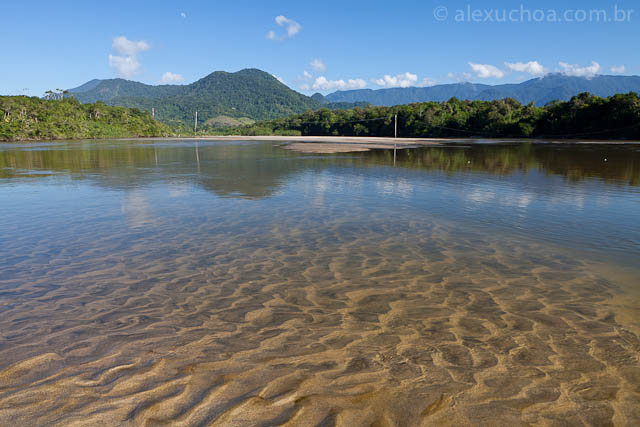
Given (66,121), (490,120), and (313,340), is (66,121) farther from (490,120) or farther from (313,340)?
(313,340)

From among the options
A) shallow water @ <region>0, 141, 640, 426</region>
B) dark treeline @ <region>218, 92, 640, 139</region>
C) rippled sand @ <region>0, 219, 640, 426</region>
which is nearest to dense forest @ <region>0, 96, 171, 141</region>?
dark treeline @ <region>218, 92, 640, 139</region>

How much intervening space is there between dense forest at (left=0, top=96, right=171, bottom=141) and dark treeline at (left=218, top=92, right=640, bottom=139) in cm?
3933

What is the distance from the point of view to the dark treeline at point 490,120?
69812 mm

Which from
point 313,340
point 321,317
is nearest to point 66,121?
point 321,317

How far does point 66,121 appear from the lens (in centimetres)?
10612

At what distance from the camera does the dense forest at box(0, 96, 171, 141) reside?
311 feet

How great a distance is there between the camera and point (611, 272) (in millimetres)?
6352

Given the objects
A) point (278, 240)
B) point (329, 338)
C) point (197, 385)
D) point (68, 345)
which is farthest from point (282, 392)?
point (278, 240)

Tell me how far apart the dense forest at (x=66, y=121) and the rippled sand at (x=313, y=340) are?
357 feet

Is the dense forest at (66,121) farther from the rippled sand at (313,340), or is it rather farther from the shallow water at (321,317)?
the rippled sand at (313,340)

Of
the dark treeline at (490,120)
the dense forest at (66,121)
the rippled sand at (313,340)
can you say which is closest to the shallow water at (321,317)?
the rippled sand at (313,340)

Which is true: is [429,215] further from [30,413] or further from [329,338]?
[30,413]

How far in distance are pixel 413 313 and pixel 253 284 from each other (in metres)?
2.44

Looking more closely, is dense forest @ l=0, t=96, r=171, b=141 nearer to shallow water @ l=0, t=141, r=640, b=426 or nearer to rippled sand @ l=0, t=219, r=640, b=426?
shallow water @ l=0, t=141, r=640, b=426
